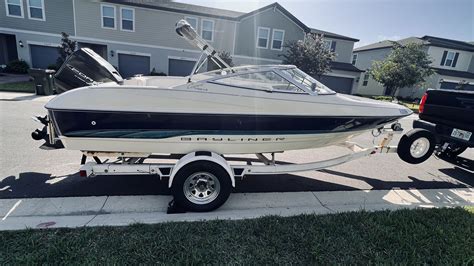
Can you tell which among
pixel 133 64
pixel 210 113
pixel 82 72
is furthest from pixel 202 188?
pixel 133 64

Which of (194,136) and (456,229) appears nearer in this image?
(456,229)

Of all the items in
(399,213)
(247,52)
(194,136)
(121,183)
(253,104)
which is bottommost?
(121,183)

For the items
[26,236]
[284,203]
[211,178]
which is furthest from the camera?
[284,203]

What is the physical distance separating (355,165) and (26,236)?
5.47 meters

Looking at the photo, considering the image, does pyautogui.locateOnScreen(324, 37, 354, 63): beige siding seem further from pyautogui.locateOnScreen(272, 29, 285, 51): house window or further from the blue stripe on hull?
the blue stripe on hull

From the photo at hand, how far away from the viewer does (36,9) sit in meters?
16.8

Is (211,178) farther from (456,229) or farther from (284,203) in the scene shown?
(456,229)

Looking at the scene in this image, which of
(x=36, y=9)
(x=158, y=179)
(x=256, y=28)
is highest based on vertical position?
(x=256, y=28)

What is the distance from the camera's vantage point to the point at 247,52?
771 inches

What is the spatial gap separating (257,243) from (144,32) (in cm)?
1904

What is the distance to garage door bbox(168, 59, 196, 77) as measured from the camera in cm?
1895

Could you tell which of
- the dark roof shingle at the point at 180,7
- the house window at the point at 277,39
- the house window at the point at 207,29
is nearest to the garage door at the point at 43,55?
the dark roof shingle at the point at 180,7

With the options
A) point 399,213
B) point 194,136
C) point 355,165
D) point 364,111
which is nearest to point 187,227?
point 194,136

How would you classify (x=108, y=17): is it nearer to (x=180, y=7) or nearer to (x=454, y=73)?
(x=180, y=7)
